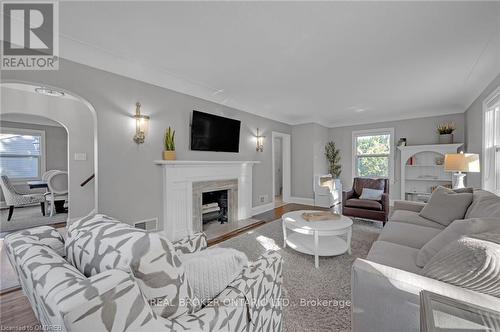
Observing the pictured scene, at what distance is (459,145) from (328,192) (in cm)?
303

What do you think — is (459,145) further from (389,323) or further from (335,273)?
(389,323)

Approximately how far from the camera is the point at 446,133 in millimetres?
4879

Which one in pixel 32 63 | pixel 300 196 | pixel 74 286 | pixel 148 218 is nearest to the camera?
pixel 74 286

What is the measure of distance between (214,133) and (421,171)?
216 inches

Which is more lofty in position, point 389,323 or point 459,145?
point 459,145

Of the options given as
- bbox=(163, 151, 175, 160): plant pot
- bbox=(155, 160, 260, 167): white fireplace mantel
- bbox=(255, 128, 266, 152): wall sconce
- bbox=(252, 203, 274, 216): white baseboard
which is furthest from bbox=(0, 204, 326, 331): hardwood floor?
bbox=(255, 128, 266, 152): wall sconce

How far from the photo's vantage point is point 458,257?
1.04 metres

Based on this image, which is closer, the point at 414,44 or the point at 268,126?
the point at 414,44

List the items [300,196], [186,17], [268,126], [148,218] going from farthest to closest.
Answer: [300,196]
[268,126]
[148,218]
[186,17]

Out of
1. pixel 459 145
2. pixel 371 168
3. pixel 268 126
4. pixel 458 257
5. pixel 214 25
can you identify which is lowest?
pixel 458 257

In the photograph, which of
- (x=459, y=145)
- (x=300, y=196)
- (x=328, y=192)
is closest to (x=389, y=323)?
(x=328, y=192)

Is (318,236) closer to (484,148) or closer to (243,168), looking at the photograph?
(243,168)

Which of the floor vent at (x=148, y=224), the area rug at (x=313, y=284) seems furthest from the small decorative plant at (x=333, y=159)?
the floor vent at (x=148, y=224)

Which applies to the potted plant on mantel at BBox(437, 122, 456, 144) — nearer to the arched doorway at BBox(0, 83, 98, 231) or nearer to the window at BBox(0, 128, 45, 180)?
the arched doorway at BBox(0, 83, 98, 231)
